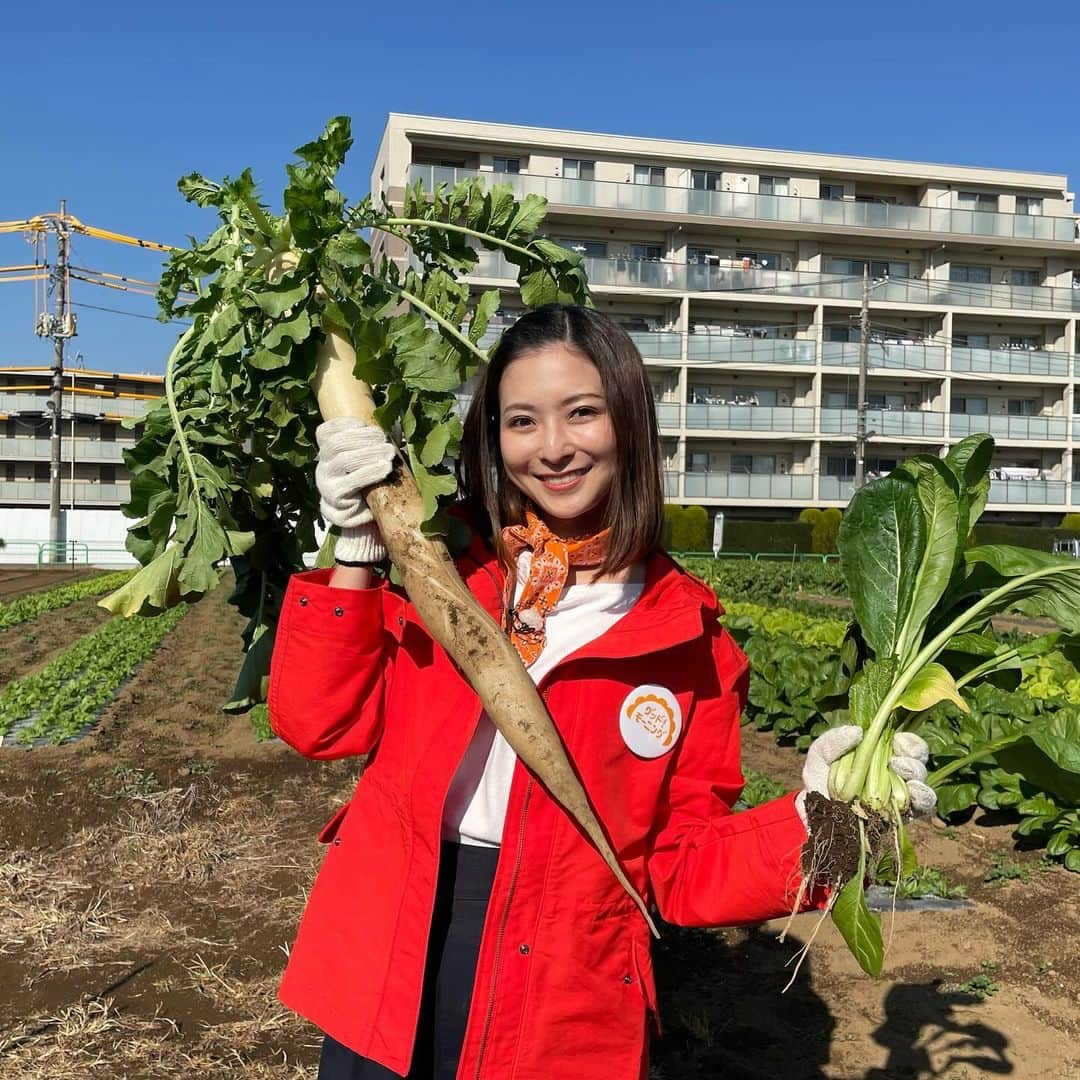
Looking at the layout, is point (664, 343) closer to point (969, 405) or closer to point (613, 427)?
point (969, 405)

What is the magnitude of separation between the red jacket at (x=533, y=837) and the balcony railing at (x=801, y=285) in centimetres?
3128

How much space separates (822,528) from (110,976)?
29.0m

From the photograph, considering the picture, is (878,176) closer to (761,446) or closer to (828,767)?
(761,446)

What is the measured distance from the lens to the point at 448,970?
178 cm

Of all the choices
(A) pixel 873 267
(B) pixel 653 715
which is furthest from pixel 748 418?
(B) pixel 653 715

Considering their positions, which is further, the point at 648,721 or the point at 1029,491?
the point at 1029,491

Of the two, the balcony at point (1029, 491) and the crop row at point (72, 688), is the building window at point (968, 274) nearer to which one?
the balcony at point (1029, 491)

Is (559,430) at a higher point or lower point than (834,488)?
lower

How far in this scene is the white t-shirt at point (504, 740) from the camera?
5.96 feet

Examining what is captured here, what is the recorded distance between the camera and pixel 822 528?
30906 mm

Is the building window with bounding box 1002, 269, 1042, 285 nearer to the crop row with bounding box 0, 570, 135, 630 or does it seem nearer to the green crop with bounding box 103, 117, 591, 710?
the crop row with bounding box 0, 570, 135, 630

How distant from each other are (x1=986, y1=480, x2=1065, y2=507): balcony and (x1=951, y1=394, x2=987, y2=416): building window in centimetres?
288

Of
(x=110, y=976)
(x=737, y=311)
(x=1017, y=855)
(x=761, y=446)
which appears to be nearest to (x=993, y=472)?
(x=761, y=446)

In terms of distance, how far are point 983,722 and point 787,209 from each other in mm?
31920
